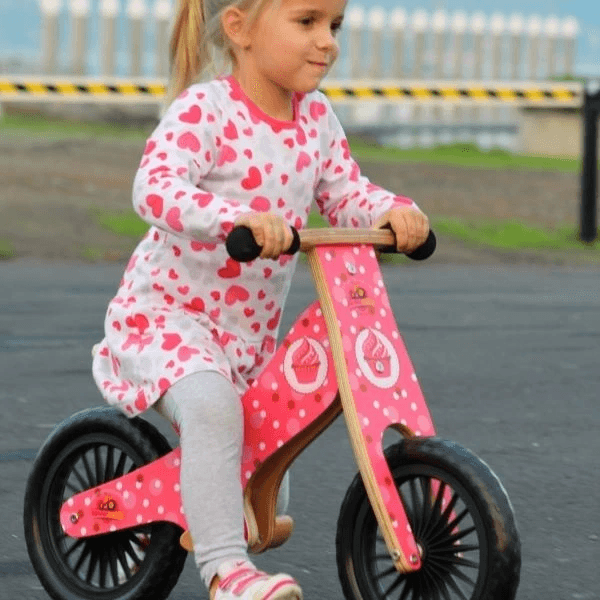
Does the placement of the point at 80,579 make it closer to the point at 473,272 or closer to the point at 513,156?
the point at 473,272

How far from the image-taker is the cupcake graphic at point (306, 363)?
3.74m

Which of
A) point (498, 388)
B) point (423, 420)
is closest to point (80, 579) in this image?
point (423, 420)

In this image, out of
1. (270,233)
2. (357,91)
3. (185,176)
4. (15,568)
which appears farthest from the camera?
(357,91)

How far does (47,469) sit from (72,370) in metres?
3.65

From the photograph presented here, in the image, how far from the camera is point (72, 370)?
25.8 feet

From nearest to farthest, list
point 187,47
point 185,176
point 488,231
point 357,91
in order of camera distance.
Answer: point 185,176, point 187,47, point 488,231, point 357,91

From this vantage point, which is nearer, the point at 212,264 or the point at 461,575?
the point at 461,575

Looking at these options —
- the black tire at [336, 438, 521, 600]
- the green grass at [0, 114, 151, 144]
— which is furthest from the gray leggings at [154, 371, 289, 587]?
the green grass at [0, 114, 151, 144]

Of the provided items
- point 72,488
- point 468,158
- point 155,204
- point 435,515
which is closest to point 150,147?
point 155,204

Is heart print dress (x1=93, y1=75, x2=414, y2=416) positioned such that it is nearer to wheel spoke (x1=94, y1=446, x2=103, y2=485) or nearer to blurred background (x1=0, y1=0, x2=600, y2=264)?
wheel spoke (x1=94, y1=446, x2=103, y2=485)

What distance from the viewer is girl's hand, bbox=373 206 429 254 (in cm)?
377

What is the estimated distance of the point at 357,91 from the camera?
15.7 metres

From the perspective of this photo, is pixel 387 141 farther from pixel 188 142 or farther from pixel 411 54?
pixel 188 142

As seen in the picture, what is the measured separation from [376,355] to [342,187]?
1.84 feet
